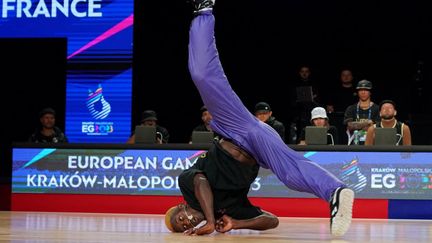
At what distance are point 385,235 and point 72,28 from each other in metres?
6.89

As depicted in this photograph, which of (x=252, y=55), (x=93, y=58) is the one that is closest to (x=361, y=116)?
(x=252, y=55)

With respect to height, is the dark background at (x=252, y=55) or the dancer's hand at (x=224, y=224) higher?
the dark background at (x=252, y=55)

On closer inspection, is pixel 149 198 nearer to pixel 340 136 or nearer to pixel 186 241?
pixel 340 136

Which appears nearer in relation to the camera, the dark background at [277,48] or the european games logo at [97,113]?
the european games logo at [97,113]

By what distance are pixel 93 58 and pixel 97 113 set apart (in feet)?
2.59

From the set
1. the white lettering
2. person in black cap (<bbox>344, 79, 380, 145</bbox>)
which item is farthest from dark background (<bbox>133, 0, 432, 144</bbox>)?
person in black cap (<bbox>344, 79, 380, 145</bbox>)

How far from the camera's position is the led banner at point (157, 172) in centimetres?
909

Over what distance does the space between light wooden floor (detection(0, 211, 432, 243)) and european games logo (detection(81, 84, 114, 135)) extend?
4071 mm

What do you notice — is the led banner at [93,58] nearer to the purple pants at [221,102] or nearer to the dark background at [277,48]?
the dark background at [277,48]

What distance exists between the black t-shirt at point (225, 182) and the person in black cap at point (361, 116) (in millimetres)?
4030

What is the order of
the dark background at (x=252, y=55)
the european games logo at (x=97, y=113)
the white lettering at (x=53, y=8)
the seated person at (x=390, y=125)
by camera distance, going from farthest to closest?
the dark background at (x=252, y=55) < the white lettering at (x=53, y=8) < the european games logo at (x=97, y=113) < the seated person at (x=390, y=125)

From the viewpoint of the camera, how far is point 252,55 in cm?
1288

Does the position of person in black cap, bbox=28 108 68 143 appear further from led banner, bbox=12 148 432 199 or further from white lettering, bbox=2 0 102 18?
white lettering, bbox=2 0 102 18

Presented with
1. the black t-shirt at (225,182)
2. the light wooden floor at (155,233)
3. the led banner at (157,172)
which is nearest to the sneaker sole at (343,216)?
the light wooden floor at (155,233)
